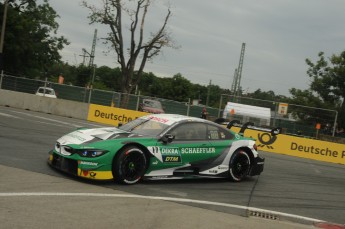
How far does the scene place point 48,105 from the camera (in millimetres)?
26672

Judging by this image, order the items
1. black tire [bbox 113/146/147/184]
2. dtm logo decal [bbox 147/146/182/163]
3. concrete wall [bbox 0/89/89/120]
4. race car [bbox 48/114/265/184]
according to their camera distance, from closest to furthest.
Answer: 1. race car [bbox 48/114/265/184]
2. black tire [bbox 113/146/147/184]
3. dtm logo decal [bbox 147/146/182/163]
4. concrete wall [bbox 0/89/89/120]

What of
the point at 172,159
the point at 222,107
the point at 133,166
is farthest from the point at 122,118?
the point at 133,166

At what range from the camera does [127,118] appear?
23.5 m

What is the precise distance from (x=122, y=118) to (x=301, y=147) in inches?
357

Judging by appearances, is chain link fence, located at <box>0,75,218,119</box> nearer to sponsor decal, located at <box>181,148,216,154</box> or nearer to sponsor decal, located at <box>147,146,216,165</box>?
sponsor decal, located at <box>181,148,216,154</box>

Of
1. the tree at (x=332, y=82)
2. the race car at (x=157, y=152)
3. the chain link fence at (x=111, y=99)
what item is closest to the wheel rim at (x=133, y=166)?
the race car at (x=157, y=152)

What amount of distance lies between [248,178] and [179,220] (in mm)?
4654

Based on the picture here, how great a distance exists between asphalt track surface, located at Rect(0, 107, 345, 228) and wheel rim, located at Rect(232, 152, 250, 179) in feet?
0.67

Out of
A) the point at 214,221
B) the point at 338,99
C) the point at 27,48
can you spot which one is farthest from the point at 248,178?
the point at 27,48

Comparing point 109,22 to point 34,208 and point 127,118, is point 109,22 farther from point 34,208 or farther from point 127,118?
point 34,208

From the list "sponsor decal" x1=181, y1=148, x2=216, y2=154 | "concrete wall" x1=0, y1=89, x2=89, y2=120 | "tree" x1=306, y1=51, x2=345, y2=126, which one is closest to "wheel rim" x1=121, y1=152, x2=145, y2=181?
"sponsor decal" x1=181, y1=148, x2=216, y2=154

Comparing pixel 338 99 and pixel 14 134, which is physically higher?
pixel 338 99

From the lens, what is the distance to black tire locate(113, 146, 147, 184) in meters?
7.78

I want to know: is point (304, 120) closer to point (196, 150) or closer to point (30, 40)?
point (196, 150)
